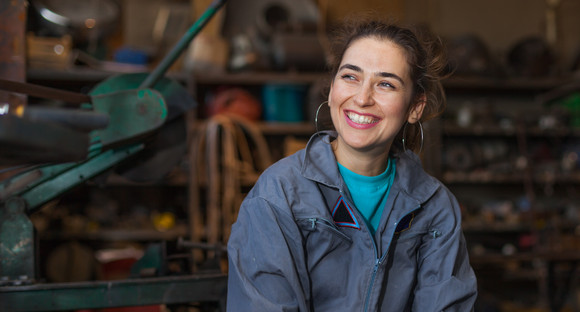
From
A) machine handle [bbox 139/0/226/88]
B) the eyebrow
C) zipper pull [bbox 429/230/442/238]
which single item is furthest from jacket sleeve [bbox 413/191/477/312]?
machine handle [bbox 139/0/226/88]

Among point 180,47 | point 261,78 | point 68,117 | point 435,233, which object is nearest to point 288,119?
point 261,78

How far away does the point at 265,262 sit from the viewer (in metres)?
1.27

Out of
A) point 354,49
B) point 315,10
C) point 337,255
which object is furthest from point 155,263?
point 315,10

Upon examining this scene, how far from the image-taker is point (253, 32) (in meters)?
4.11

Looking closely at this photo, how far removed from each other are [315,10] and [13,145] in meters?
3.82

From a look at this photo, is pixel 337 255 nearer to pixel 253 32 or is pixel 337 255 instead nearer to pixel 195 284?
pixel 195 284

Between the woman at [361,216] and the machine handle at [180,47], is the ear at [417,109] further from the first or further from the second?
the machine handle at [180,47]

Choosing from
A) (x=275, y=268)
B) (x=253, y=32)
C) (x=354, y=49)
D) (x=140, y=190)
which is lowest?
(x=140, y=190)

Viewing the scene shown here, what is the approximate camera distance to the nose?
1.41 meters

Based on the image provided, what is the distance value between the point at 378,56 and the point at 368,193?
0.38 meters

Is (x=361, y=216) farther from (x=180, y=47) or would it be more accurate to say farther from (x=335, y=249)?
(x=180, y=47)

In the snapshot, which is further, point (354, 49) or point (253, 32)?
point (253, 32)

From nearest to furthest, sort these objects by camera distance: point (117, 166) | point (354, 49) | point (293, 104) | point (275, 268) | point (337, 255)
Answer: point (275, 268) → point (337, 255) → point (354, 49) → point (117, 166) → point (293, 104)

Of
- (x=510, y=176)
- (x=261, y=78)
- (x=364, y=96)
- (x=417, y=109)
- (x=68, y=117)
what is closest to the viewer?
(x=68, y=117)
